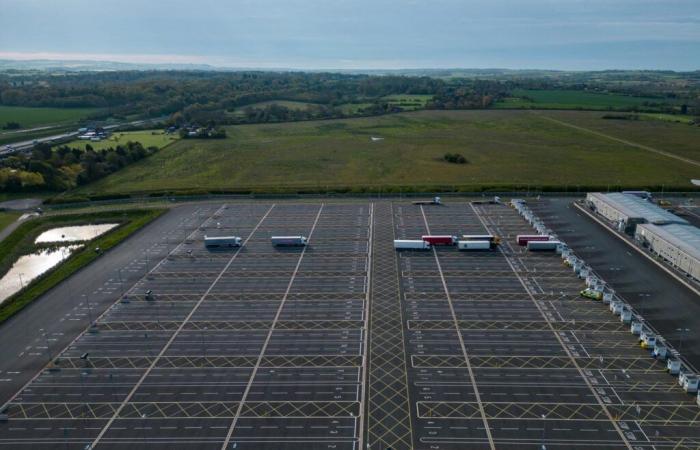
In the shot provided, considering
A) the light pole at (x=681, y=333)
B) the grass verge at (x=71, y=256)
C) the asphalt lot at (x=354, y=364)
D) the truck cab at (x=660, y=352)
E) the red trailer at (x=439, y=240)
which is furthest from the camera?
the red trailer at (x=439, y=240)

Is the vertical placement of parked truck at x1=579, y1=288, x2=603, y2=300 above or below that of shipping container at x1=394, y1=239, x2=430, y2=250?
below

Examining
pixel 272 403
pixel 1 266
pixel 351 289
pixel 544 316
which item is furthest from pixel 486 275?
pixel 1 266

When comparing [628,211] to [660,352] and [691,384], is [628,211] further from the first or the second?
[691,384]

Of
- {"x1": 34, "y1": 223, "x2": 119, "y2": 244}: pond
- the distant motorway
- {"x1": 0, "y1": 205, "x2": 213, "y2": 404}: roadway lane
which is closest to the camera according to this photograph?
{"x1": 0, "y1": 205, "x2": 213, "y2": 404}: roadway lane

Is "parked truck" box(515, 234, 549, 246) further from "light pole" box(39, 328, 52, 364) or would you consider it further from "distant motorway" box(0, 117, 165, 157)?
"distant motorway" box(0, 117, 165, 157)

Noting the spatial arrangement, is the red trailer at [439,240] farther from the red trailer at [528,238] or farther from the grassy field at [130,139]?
the grassy field at [130,139]

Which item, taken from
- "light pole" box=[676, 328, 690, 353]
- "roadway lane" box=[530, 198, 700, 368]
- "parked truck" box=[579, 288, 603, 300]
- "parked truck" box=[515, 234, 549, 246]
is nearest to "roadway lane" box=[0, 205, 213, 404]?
"parked truck" box=[515, 234, 549, 246]

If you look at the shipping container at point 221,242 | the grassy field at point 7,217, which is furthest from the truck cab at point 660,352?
the grassy field at point 7,217

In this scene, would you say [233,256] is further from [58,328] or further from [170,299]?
[58,328]
